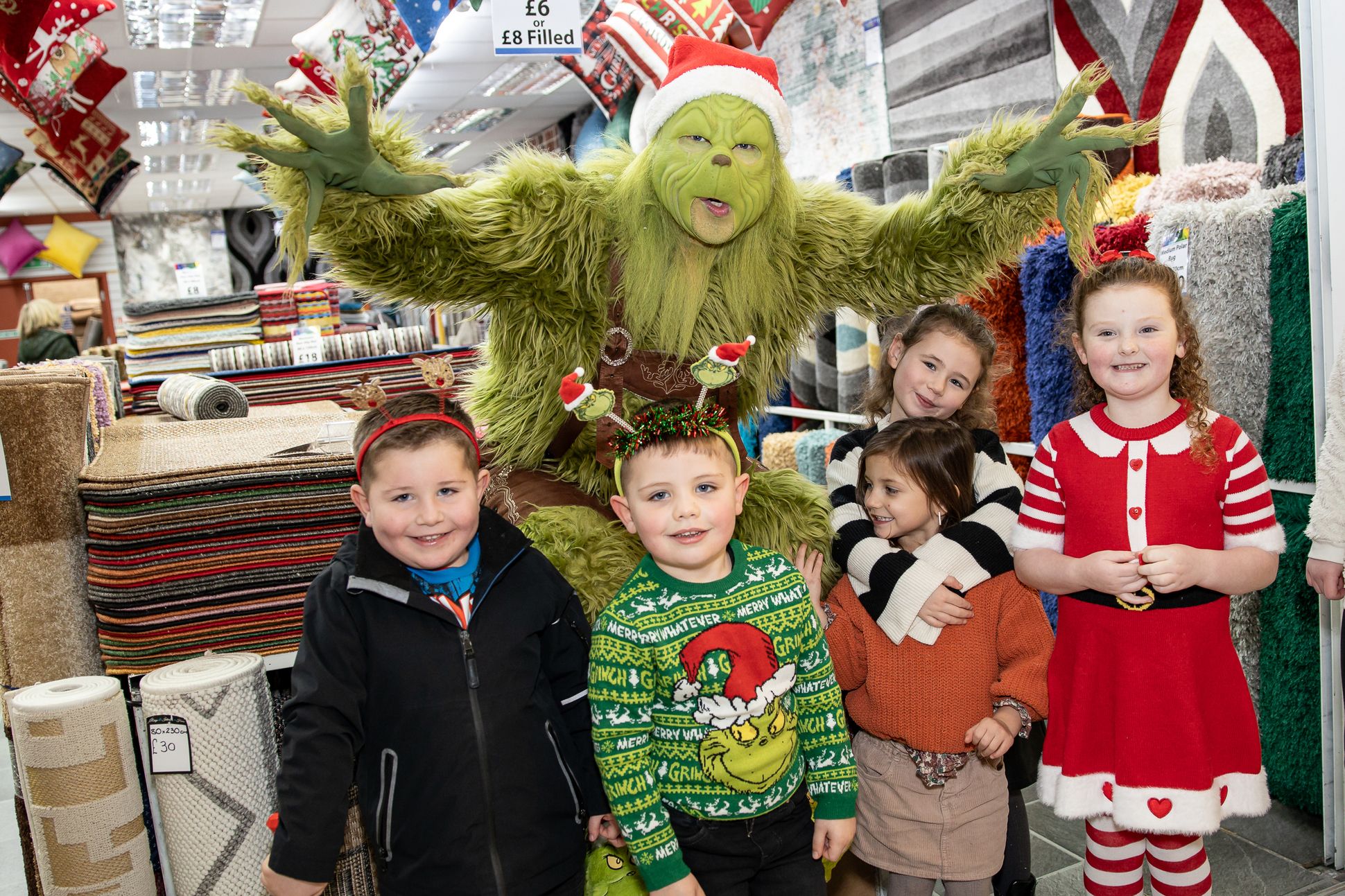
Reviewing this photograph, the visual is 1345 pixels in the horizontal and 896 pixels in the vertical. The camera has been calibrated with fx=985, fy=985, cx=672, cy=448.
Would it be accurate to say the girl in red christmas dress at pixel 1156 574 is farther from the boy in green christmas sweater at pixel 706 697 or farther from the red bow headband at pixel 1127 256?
the boy in green christmas sweater at pixel 706 697

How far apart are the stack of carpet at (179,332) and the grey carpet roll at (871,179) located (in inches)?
105

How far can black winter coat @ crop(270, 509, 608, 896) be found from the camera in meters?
1.29

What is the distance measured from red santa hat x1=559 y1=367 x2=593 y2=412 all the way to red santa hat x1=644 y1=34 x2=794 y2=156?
0.53 metres

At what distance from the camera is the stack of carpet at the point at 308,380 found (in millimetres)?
3656

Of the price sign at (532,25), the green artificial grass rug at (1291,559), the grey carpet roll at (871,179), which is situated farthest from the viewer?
the grey carpet roll at (871,179)

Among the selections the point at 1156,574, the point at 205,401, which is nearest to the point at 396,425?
the point at 1156,574

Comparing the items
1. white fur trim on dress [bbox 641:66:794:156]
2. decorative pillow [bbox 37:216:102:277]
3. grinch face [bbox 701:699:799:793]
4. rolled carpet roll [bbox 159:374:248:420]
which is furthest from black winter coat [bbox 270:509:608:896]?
decorative pillow [bbox 37:216:102:277]

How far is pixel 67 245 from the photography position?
13828mm

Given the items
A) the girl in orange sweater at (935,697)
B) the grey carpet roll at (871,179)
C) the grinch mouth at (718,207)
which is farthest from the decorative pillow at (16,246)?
the girl in orange sweater at (935,697)

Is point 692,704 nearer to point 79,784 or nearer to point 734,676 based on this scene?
point 734,676

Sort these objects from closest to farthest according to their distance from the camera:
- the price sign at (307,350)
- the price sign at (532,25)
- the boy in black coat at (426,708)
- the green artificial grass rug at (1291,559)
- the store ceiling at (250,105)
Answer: the boy in black coat at (426,708), the green artificial grass rug at (1291,559), the price sign at (532,25), the price sign at (307,350), the store ceiling at (250,105)

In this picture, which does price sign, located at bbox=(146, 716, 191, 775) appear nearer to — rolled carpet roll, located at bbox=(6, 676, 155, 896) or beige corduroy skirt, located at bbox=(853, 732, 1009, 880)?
rolled carpet roll, located at bbox=(6, 676, 155, 896)

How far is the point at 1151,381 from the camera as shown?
150 cm

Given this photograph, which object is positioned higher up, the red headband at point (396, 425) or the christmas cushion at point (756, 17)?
the christmas cushion at point (756, 17)
